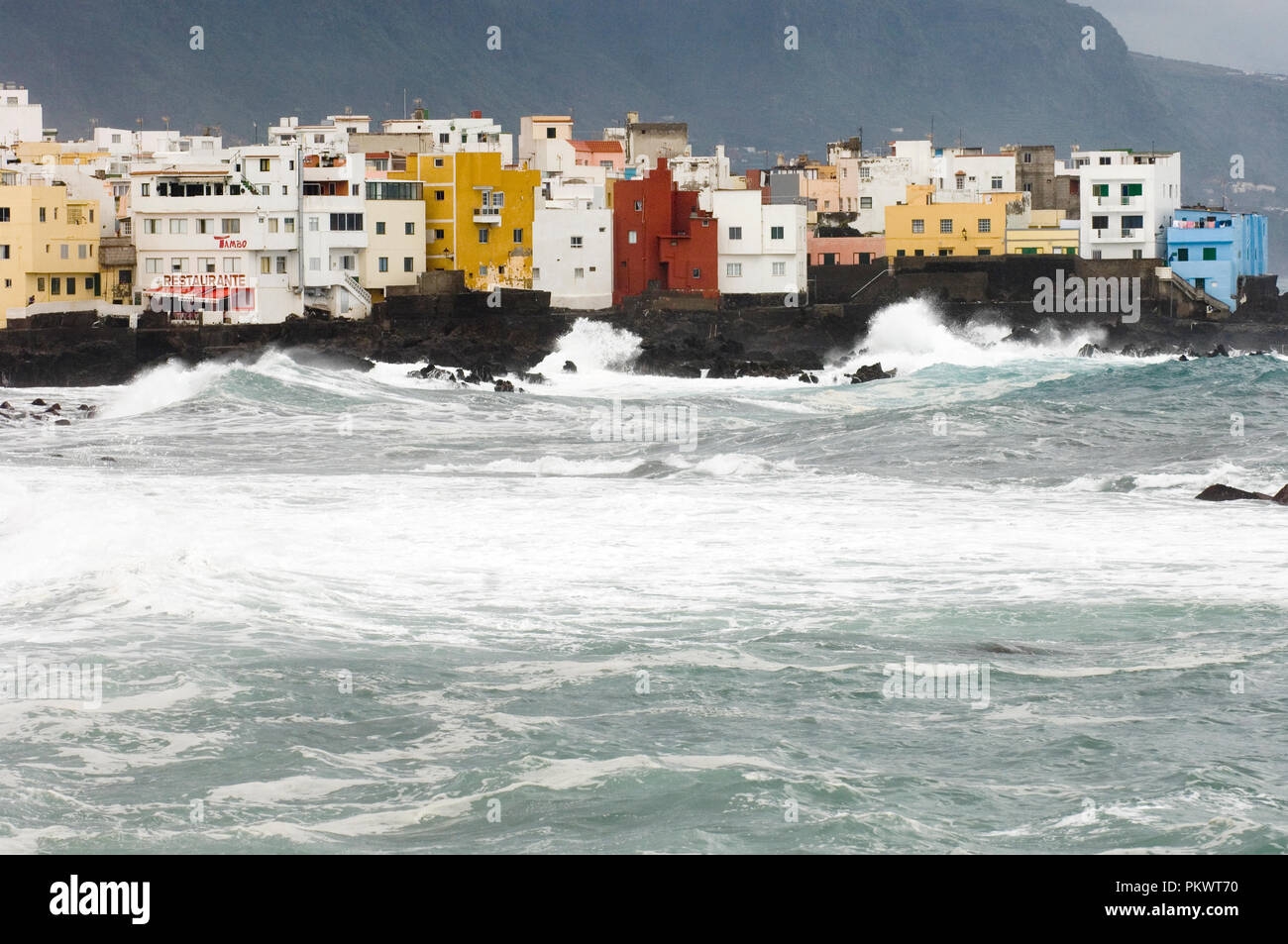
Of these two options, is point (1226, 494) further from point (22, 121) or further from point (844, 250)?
point (22, 121)

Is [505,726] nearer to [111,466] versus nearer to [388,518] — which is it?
[388,518]

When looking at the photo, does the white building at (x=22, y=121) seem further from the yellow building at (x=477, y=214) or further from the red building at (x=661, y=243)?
the red building at (x=661, y=243)

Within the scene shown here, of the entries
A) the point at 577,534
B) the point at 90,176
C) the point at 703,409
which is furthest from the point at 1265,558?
the point at 90,176

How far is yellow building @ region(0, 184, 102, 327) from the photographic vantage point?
52.8m

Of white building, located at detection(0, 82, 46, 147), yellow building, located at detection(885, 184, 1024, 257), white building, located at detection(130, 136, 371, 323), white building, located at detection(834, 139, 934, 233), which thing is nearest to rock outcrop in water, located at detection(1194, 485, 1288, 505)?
white building, located at detection(130, 136, 371, 323)

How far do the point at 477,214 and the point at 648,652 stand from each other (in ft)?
152

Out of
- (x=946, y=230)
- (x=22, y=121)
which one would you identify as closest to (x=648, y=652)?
(x=946, y=230)

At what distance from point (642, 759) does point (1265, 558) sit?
30.9ft

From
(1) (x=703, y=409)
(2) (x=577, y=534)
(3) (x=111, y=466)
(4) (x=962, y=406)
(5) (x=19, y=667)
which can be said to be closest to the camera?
(5) (x=19, y=667)

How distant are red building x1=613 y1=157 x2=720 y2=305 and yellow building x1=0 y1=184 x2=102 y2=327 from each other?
16395mm

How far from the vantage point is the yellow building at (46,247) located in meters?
52.8

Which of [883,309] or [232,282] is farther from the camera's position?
[883,309]

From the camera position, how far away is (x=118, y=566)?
58.7 feet

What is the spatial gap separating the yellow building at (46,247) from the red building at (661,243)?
1640cm
